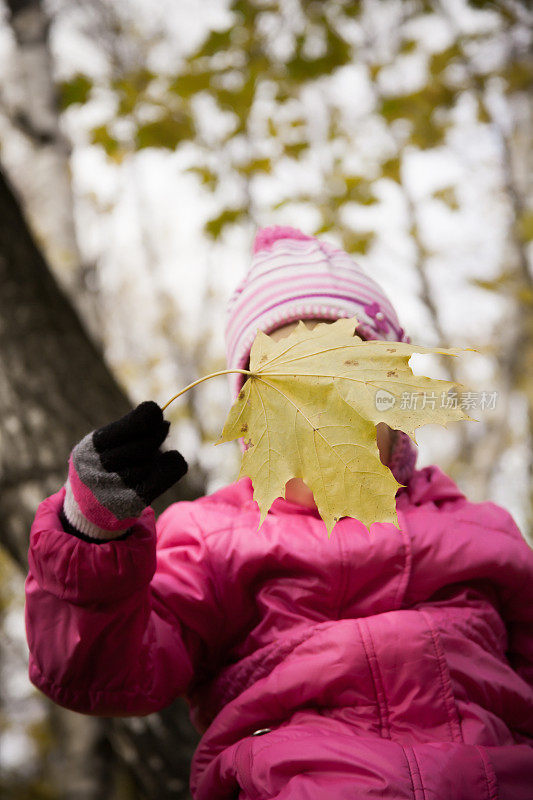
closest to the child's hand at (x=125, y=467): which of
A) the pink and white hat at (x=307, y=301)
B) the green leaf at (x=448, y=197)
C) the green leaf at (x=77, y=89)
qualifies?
the pink and white hat at (x=307, y=301)

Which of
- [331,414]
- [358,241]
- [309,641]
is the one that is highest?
[358,241]

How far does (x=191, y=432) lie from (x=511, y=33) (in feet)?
14.6

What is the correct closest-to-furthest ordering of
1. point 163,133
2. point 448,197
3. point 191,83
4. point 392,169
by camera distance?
point 191,83, point 163,133, point 392,169, point 448,197

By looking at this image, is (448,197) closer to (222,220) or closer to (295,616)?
(222,220)

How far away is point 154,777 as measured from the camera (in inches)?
73.2

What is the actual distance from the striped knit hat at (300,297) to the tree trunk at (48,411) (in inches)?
26.9

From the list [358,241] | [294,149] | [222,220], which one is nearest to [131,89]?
[222,220]

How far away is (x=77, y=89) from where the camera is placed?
3.68 metres

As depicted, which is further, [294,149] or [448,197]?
[448,197]

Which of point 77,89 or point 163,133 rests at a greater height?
point 77,89

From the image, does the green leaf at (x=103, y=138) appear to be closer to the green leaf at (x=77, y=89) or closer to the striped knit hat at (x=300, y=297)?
the green leaf at (x=77, y=89)

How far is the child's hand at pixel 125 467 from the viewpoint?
1024mm

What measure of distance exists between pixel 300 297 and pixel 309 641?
0.77 metres

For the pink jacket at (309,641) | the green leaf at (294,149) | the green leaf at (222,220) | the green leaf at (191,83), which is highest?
the green leaf at (294,149)
